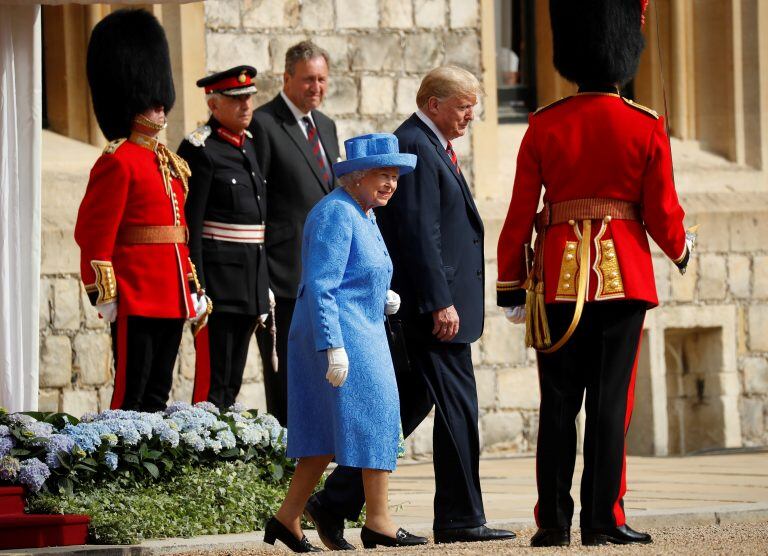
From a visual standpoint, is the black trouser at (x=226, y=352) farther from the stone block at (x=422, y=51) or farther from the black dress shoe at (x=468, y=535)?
the stone block at (x=422, y=51)

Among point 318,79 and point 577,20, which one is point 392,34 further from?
point 577,20

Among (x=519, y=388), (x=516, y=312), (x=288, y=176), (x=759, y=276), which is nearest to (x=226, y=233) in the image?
(x=288, y=176)

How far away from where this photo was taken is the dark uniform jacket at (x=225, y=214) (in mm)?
7902

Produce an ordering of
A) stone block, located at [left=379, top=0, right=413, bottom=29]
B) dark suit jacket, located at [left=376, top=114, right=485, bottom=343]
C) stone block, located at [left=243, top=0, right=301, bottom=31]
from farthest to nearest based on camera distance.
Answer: stone block, located at [left=379, top=0, right=413, bottom=29]
stone block, located at [left=243, top=0, right=301, bottom=31]
dark suit jacket, located at [left=376, top=114, right=485, bottom=343]

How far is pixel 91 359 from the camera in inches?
374

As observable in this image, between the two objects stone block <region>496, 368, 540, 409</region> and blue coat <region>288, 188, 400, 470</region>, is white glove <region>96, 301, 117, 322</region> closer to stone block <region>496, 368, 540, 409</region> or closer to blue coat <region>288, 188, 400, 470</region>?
blue coat <region>288, 188, 400, 470</region>

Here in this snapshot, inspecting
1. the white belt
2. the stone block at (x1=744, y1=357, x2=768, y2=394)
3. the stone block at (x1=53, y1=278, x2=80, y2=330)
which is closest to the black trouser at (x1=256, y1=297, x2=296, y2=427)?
the white belt

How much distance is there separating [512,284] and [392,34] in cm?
451

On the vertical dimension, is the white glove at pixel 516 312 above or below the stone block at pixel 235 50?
below

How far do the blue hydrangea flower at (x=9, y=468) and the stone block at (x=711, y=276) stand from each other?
19.0ft

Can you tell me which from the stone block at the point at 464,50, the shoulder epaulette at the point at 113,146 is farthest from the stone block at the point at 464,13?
the shoulder epaulette at the point at 113,146

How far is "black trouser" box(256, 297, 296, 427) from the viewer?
8367 mm

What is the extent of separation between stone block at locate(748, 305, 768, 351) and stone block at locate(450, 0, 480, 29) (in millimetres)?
2506

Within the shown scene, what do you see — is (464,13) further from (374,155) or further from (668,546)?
(668,546)
